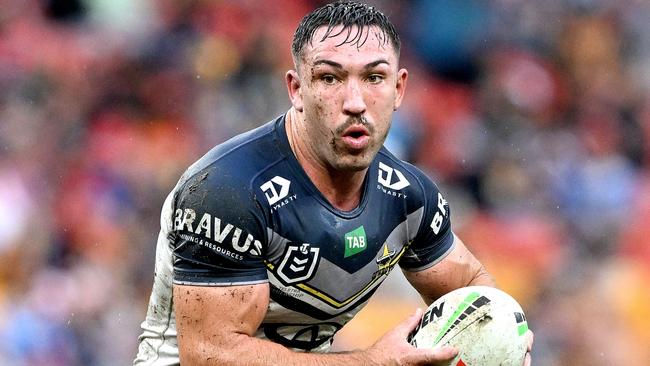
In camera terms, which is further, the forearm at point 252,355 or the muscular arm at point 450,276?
the muscular arm at point 450,276

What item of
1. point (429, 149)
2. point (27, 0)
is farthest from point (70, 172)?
point (429, 149)

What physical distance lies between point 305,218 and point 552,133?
6517 millimetres

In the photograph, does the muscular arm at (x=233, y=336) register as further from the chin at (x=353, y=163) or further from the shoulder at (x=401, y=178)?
the shoulder at (x=401, y=178)

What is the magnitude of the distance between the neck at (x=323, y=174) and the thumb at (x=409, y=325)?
520 mm

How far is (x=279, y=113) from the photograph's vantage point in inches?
404

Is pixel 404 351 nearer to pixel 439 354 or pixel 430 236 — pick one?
pixel 439 354

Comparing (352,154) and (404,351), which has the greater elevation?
(352,154)

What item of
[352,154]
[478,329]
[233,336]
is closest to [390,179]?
[352,154]

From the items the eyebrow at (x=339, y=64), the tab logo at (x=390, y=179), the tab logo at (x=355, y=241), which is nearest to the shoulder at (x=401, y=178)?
the tab logo at (x=390, y=179)

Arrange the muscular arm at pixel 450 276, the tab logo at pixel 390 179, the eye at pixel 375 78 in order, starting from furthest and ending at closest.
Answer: the muscular arm at pixel 450 276 < the tab logo at pixel 390 179 < the eye at pixel 375 78

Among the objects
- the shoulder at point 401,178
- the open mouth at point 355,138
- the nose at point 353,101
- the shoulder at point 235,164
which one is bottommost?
the shoulder at point 401,178

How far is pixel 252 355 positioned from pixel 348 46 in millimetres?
1257

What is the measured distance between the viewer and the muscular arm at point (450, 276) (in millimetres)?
5703

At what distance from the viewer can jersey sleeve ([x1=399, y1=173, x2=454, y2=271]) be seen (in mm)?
5473
